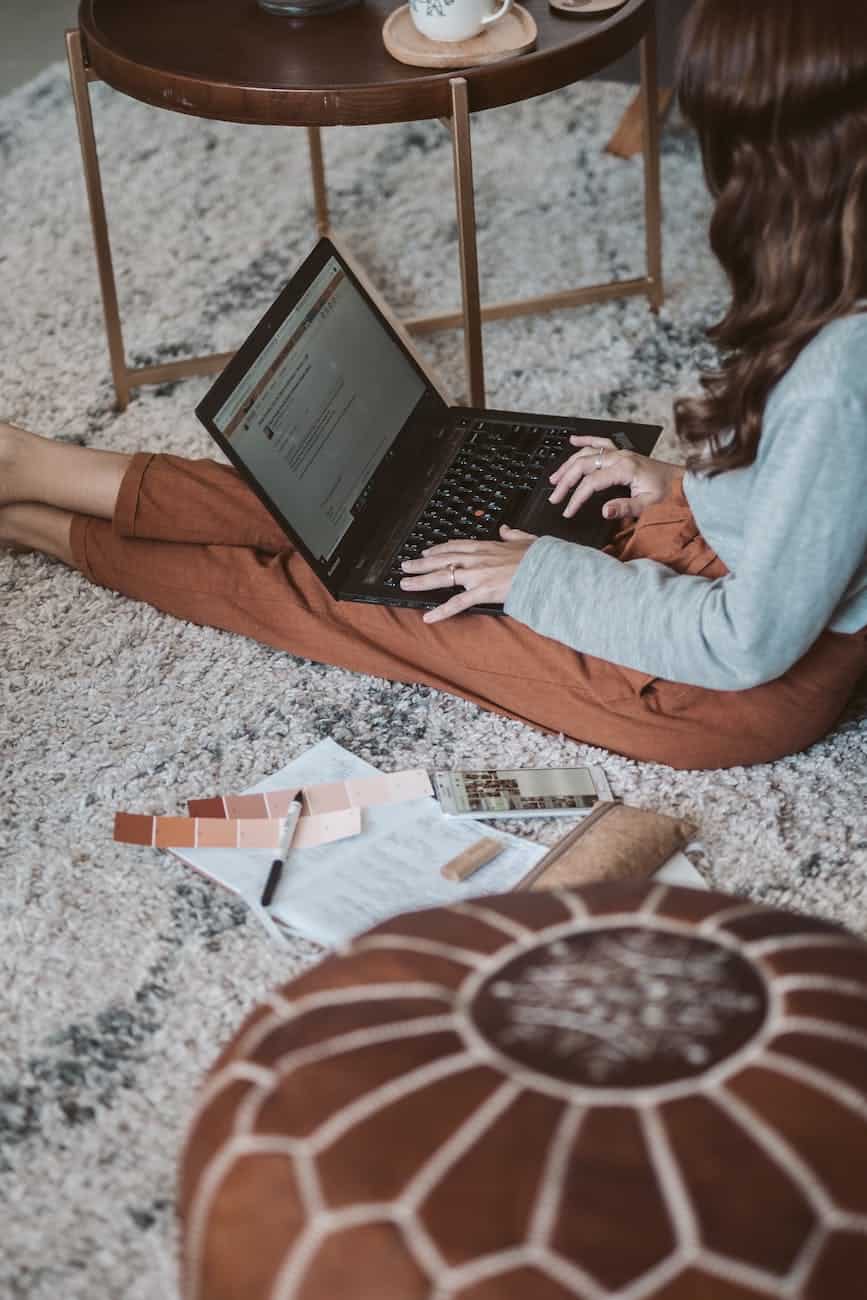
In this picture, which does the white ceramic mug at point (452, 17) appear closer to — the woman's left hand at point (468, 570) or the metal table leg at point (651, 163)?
the metal table leg at point (651, 163)

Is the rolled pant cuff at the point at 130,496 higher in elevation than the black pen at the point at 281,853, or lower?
higher

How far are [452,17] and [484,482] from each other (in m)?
0.56

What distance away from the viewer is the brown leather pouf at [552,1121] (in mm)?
748

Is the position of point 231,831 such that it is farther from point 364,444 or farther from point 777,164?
point 777,164

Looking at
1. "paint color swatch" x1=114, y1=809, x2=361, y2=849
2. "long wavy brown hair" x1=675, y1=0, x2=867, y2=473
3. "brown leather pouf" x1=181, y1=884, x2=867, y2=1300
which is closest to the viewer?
"brown leather pouf" x1=181, y1=884, x2=867, y2=1300

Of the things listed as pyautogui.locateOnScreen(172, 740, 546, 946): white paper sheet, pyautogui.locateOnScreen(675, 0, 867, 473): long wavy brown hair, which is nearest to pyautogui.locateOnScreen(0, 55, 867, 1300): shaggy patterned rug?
pyautogui.locateOnScreen(172, 740, 546, 946): white paper sheet

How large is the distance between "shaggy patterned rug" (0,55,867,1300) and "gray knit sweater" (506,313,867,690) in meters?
0.18

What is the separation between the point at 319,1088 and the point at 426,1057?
60mm

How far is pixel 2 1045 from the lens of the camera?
1.23 m

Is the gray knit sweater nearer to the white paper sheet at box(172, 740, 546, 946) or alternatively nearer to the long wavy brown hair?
the long wavy brown hair

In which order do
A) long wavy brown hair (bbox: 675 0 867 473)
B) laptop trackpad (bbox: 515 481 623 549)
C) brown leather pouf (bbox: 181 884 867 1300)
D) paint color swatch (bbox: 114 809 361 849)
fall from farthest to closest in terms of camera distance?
laptop trackpad (bbox: 515 481 623 549) → paint color swatch (bbox: 114 809 361 849) → long wavy brown hair (bbox: 675 0 867 473) → brown leather pouf (bbox: 181 884 867 1300)

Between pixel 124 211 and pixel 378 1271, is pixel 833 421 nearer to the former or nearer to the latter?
pixel 378 1271

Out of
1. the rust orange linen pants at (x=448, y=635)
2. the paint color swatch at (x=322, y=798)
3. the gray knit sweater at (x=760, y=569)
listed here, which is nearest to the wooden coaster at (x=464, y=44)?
the rust orange linen pants at (x=448, y=635)

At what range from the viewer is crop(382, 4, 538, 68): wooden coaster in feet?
5.71
